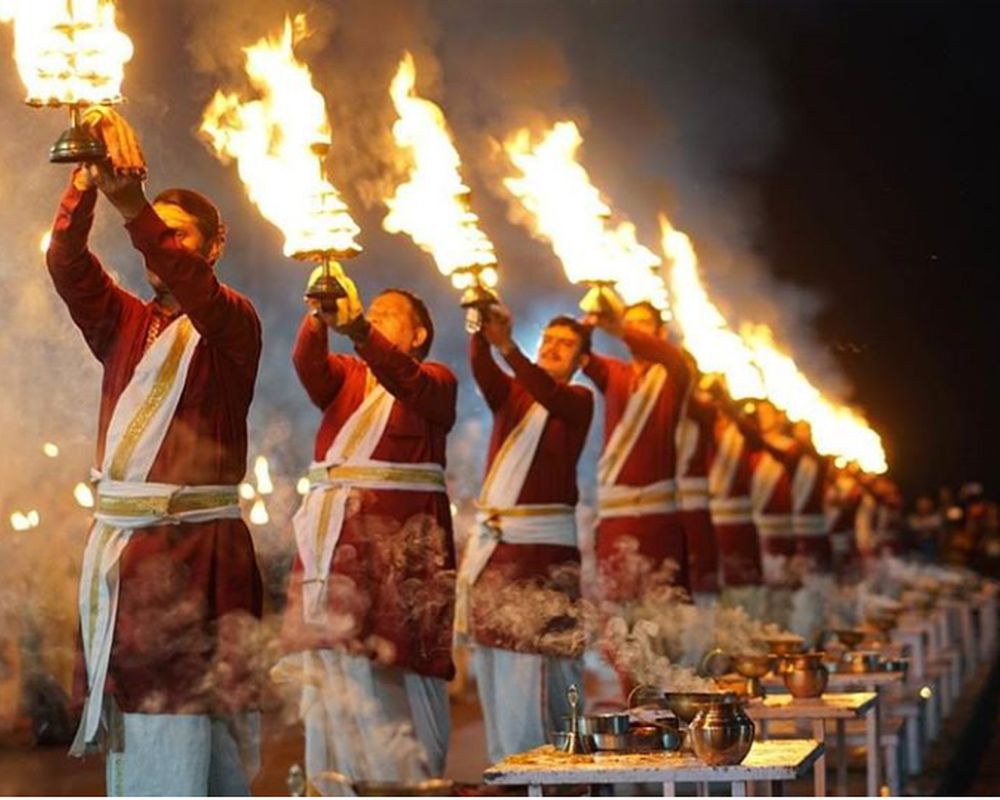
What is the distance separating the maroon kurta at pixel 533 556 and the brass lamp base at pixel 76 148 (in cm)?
204

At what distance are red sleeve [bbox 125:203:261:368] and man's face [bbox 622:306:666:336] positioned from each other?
2.32m

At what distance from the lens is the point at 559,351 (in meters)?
7.12

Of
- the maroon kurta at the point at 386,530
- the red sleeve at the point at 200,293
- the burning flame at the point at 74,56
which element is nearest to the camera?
the burning flame at the point at 74,56

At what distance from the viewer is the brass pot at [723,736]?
16.4ft

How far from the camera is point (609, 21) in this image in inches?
272

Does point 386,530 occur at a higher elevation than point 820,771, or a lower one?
higher

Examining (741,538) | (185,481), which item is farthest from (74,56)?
(741,538)

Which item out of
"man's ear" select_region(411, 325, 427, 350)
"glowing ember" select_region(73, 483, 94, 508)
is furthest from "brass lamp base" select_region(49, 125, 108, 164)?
"man's ear" select_region(411, 325, 427, 350)

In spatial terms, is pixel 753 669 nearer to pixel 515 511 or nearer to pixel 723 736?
pixel 515 511

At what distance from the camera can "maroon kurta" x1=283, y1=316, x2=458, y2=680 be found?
20.3ft

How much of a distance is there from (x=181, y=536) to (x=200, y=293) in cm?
54

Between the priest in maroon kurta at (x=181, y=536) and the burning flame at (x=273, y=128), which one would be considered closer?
the priest in maroon kurta at (x=181, y=536)

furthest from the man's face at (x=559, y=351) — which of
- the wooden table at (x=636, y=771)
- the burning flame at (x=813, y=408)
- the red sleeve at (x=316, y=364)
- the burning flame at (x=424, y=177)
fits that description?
the wooden table at (x=636, y=771)

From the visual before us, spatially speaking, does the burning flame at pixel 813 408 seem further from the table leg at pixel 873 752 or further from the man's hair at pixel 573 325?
the table leg at pixel 873 752
